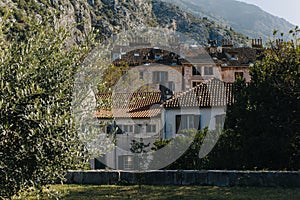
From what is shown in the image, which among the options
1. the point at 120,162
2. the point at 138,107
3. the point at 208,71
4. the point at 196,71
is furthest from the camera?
the point at 196,71

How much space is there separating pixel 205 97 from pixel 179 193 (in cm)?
2288

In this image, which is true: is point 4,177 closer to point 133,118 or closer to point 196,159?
point 196,159

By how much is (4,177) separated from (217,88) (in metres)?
30.3

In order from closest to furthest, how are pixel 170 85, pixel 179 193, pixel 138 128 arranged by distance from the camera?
pixel 179 193, pixel 138 128, pixel 170 85

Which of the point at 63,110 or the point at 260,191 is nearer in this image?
the point at 63,110

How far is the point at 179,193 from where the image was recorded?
46.2ft

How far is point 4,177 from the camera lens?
7746mm

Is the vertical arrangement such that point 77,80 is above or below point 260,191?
above

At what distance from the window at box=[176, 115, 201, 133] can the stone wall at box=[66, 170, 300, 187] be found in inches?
747

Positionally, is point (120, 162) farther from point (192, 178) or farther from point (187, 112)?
point (192, 178)

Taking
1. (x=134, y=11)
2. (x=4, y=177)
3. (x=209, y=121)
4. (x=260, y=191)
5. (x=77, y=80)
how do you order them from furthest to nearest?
(x=134, y=11), (x=209, y=121), (x=260, y=191), (x=77, y=80), (x=4, y=177)

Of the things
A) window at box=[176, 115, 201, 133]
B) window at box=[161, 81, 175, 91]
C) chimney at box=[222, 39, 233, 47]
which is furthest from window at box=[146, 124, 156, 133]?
chimney at box=[222, 39, 233, 47]

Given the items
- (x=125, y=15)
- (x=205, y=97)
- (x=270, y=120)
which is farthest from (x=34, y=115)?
(x=125, y=15)

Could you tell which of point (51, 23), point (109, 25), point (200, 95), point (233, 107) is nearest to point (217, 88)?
point (200, 95)
